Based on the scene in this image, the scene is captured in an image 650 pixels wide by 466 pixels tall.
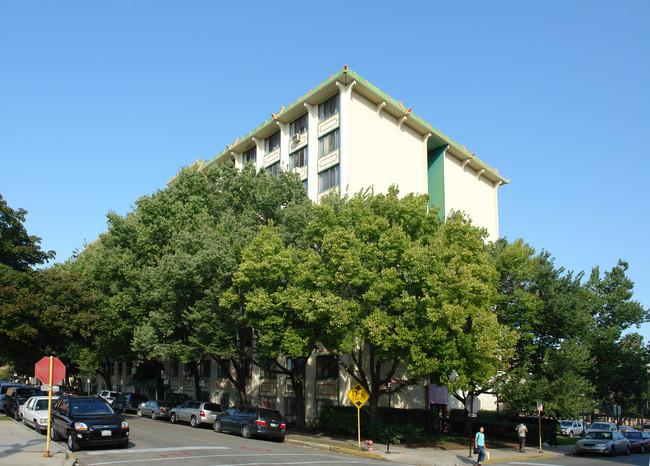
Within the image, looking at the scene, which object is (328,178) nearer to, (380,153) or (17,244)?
(380,153)

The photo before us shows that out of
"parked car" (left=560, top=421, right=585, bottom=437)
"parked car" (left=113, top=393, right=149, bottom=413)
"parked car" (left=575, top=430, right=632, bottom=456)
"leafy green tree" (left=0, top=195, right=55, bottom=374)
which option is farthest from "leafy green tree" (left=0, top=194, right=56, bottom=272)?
"parked car" (left=560, top=421, right=585, bottom=437)

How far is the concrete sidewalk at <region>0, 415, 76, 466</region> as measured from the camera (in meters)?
14.7

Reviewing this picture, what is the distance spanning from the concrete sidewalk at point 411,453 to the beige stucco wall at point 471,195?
23978mm

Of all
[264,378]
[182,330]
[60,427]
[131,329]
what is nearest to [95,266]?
[131,329]

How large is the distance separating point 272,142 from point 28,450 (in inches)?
1340

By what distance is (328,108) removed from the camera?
4062 centimetres

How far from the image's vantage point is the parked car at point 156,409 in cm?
3612

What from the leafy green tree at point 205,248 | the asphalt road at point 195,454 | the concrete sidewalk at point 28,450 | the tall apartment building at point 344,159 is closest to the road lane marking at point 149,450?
the asphalt road at point 195,454

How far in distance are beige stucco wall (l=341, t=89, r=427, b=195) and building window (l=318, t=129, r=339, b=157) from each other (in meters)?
1.28

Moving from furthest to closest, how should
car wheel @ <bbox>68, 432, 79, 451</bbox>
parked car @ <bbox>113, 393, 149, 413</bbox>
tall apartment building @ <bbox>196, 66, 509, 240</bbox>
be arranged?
parked car @ <bbox>113, 393, 149, 413</bbox>
tall apartment building @ <bbox>196, 66, 509, 240</bbox>
car wheel @ <bbox>68, 432, 79, 451</bbox>

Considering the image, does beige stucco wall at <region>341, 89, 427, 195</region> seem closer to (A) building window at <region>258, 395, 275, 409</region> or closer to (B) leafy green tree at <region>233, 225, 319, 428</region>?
(B) leafy green tree at <region>233, 225, 319, 428</region>

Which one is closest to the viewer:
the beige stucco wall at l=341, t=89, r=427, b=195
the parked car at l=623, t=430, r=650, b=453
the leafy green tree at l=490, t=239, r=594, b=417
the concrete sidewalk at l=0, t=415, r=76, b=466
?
the concrete sidewalk at l=0, t=415, r=76, b=466

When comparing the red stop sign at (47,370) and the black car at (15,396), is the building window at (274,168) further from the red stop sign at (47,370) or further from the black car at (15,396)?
the red stop sign at (47,370)

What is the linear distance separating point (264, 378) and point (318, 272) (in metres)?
18.8
